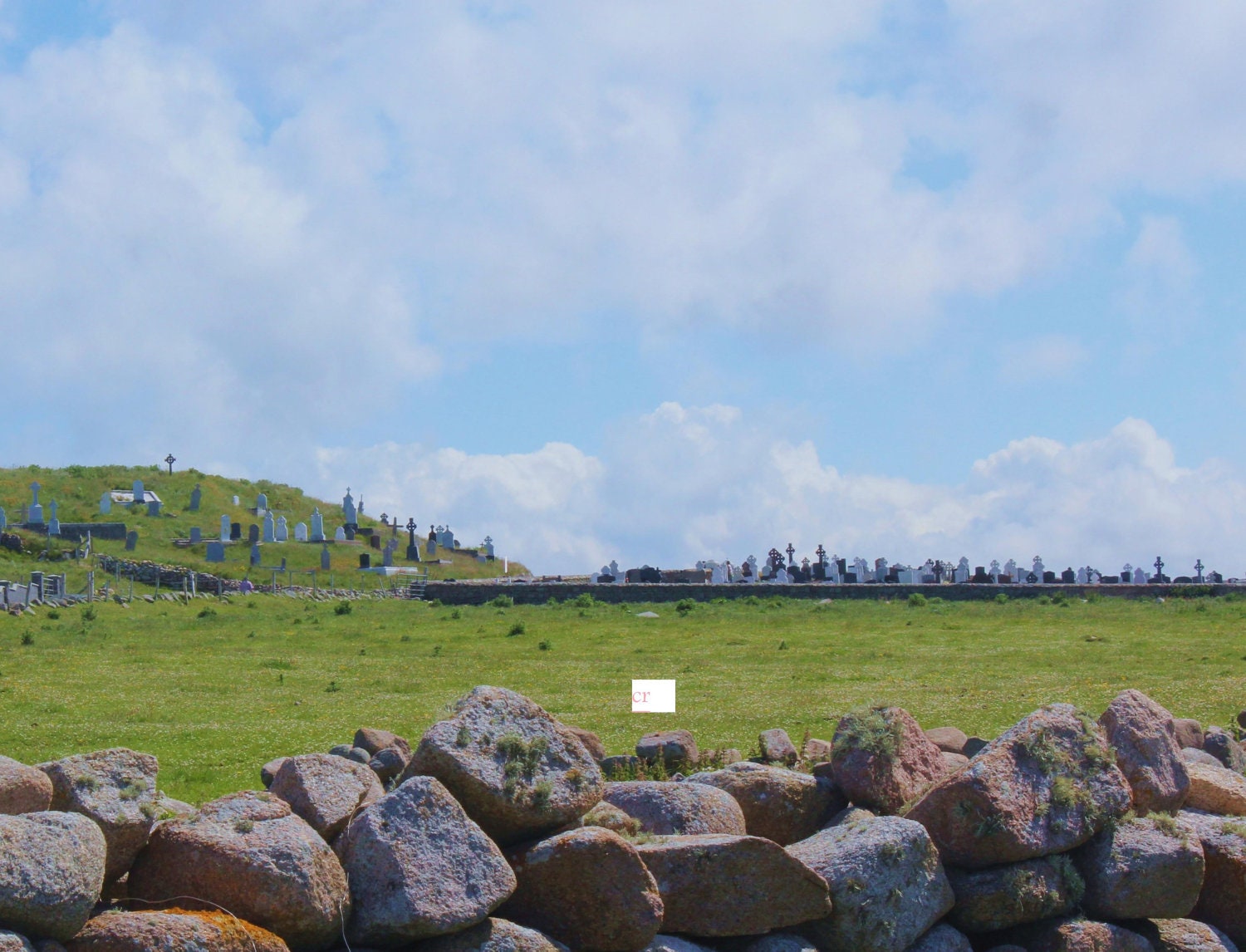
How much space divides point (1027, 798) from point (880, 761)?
1169 millimetres

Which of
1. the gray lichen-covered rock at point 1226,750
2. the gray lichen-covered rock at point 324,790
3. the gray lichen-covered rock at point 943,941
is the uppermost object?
the gray lichen-covered rock at point 324,790

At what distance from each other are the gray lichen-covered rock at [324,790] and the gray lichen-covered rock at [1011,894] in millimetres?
3966

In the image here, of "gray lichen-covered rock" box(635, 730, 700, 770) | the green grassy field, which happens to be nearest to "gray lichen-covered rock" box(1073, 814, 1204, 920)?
"gray lichen-covered rock" box(635, 730, 700, 770)

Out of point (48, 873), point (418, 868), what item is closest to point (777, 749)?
point (418, 868)

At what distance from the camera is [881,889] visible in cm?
819

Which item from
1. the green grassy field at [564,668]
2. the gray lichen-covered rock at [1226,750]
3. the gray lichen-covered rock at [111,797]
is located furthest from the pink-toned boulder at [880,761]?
the gray lichen-covered rock at [111,797]

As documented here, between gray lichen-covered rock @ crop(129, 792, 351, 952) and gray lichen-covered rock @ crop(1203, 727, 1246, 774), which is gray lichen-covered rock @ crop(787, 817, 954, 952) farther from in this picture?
gray lichen-covered rock @ crop(1203, 727, 1246, 774)

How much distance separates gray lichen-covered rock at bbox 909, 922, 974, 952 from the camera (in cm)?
834

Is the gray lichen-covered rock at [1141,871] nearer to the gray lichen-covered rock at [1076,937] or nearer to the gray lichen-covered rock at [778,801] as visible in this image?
the gray lichen-covered rock at [1076,937]

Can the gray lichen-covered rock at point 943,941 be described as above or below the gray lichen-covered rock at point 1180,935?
above

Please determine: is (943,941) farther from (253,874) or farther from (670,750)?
(253,874)

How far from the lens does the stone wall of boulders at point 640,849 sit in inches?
259

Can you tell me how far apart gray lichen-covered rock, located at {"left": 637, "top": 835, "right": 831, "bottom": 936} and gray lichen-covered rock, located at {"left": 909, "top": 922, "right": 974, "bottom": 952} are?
950 millimetres

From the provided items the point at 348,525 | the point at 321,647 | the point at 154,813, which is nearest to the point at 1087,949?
the point at 154,813
